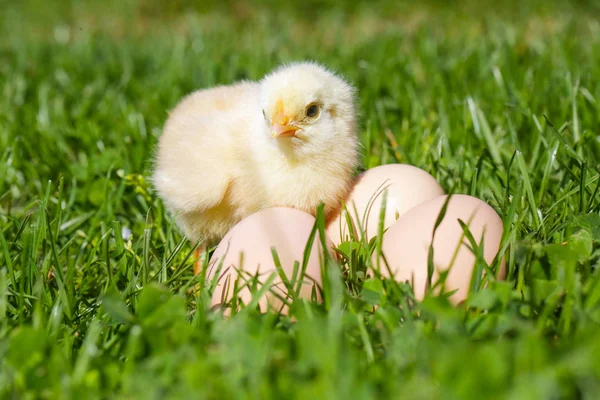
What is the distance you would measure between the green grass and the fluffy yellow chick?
0.15 m

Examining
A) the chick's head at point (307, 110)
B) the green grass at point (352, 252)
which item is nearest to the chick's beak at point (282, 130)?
the chick's head at point (307, 110)

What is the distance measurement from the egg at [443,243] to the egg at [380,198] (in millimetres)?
177

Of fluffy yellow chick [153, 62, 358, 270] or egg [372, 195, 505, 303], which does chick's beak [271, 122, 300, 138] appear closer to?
fluffy yellow chick [153, 62, 358, 270]

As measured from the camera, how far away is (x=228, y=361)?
1.16 m

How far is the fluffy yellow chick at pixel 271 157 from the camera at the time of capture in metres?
1.83

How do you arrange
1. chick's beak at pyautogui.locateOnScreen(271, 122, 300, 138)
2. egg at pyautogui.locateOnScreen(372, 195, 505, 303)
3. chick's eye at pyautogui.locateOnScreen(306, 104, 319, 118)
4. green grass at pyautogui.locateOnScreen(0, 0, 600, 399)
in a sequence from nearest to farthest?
green grass at pyautogui.locateOnScreen(0, 0, 600, 399) < egg at pyautogui.locateOnScreen(372, 195, 505, 303) < chick's beak at pyautogui.locateOnScreen(271, 122, 300, 138) < chick's eye at pyautogui.locateOnScreen(306, 104, 319, 118)

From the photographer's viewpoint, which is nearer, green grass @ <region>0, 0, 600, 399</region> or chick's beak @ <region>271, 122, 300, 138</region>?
green grass @ <region>0, 0, 600, 399</region>

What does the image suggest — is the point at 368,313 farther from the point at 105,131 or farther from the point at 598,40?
the point at 598,40

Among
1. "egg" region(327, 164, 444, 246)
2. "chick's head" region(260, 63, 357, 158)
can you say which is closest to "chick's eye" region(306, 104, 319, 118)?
"chick's head" region(260, 63, 357, 158)

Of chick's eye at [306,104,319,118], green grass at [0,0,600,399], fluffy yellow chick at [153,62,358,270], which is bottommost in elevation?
green grass at [0,0,600,399]

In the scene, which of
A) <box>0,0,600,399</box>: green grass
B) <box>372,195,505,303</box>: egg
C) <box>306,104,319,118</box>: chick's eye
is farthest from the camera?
<box>306,104,319,118</box>: chick's eye

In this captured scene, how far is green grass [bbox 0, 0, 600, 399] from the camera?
1.13 m

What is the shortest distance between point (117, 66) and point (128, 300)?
2554mm

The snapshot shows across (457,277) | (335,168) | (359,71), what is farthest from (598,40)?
(457,277)
